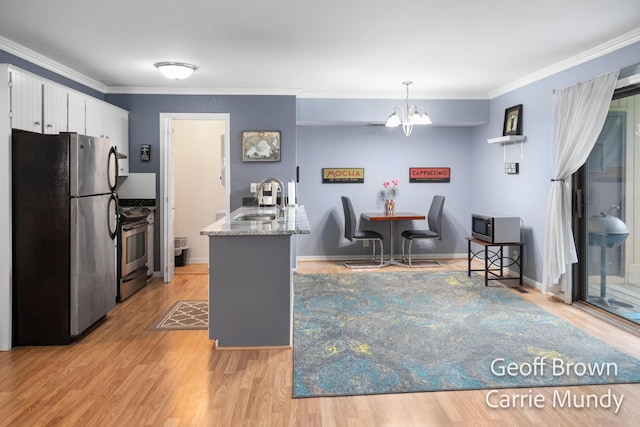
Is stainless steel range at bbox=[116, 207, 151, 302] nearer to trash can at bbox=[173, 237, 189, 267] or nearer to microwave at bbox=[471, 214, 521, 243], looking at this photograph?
trash can at bbox=[173, 237, 189, 267]

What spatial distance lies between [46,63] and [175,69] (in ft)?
4.04

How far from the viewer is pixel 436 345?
11.0ft

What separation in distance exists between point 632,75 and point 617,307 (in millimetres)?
2011

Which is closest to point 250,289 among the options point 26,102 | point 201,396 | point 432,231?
point 201,396

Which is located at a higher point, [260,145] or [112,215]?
[260,145]

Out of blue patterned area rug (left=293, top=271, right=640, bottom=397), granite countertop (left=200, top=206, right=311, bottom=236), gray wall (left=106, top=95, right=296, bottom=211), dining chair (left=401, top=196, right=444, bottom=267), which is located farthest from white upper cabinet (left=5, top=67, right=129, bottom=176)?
dining chair (left=401, top=196, right=444, bottom=267)

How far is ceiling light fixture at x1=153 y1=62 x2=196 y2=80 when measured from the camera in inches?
181

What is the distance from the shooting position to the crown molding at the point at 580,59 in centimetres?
374

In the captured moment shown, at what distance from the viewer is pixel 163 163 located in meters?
5.77

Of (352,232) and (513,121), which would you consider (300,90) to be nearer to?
(352,232)

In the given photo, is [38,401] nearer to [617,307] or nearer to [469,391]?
[469,391]

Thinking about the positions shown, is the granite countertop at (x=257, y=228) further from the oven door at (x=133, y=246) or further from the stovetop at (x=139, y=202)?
the stovetop at (x=139, y=202)

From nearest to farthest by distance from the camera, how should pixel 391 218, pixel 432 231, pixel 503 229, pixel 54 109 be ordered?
pixel 54 109
pixel 503 229
pixel 391 218
pixel 432 231

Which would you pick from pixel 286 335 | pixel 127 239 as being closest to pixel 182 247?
pixel 127 239
